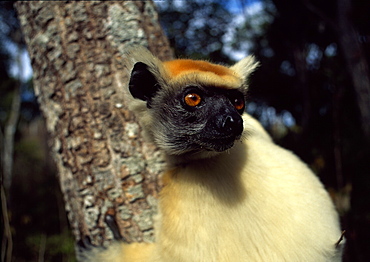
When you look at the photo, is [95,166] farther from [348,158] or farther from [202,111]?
[348,158]

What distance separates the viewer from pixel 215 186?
7.91ft

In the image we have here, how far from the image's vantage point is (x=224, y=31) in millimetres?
9156

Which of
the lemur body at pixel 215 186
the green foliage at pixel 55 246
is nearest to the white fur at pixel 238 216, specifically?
the lemur body at pixel 215 186

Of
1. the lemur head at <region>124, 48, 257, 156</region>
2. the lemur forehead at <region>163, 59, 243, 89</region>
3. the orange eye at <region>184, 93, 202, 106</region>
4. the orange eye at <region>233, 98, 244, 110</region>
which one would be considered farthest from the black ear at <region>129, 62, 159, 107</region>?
the orange eye at <region>233, 98, 244, 110</region>

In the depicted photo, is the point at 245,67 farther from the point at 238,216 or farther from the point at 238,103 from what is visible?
the point at 238,216

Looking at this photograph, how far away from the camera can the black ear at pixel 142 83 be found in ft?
8.33

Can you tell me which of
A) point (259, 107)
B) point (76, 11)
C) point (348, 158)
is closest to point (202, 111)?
point (76, 11)

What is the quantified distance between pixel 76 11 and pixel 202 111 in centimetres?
148

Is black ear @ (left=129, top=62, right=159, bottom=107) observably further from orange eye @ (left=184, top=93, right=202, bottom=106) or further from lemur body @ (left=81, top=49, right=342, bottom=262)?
orange eye @ (left=184, top=93, right=202, bottom=106)

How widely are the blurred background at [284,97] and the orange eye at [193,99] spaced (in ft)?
6.00

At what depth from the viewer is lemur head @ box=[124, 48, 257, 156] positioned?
232 centimetres

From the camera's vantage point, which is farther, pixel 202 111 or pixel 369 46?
pixel 369 46

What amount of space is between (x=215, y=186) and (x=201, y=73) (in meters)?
0.84

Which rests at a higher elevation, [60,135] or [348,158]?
[60,135]
